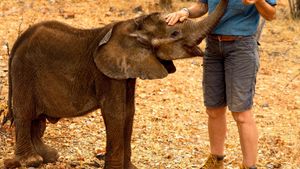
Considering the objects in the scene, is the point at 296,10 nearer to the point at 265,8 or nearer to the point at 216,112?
the point at 216,112

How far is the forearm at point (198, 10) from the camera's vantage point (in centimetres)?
481

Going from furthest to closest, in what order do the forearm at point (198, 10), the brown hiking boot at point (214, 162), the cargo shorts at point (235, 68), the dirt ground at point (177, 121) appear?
the dirt ground at point (177, 121), the brown hiking boot at point (214, 162), the forearm at point (198, 10), the cargo shorts at point (235, 68)

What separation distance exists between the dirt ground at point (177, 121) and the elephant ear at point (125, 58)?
1.24 meters

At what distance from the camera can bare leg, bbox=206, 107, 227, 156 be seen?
16.3 ft

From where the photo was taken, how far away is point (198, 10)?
4.86 m

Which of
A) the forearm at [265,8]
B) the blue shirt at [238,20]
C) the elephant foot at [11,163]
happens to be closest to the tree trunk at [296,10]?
the blue shirt at [238,20]

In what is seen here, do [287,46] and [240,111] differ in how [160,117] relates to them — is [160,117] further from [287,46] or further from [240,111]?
[287,46]

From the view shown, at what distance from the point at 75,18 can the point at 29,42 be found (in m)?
6.29

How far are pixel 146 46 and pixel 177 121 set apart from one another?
262cm

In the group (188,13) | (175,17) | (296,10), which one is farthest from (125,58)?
(296,10)

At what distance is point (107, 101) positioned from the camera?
4.55 m

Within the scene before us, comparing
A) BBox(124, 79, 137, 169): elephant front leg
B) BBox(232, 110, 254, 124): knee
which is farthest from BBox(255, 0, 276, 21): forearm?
BBox(124, 79, 137, 169): elephant front leg

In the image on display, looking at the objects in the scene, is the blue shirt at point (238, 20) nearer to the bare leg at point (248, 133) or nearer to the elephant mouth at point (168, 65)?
the elephant mouth at point (168, 65)

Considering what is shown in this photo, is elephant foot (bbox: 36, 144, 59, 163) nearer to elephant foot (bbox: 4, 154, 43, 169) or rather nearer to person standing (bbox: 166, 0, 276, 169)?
elephant foot (bbox: 4, 154, 43, 169)
